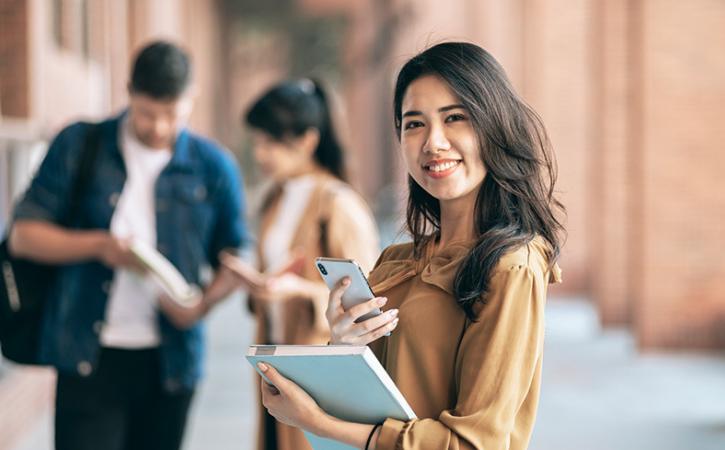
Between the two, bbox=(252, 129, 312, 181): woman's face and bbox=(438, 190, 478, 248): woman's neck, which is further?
bbox=(252, 129, 312, 181): woman's face

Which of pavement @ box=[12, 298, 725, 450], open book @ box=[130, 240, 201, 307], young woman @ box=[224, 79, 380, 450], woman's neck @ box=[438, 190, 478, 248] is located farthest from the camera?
pavement @ box=[12, 298, 725, 450]

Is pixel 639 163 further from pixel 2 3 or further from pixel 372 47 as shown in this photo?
pixel 372 47

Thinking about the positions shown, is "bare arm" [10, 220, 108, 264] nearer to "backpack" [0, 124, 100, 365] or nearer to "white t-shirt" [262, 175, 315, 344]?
"backpack" [0, 124, 100, 365]

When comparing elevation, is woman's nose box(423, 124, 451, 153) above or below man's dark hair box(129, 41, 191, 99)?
below

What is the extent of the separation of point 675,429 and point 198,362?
4208 millimetres

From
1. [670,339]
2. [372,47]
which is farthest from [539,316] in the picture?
[372,47]

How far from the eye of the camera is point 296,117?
3.71m

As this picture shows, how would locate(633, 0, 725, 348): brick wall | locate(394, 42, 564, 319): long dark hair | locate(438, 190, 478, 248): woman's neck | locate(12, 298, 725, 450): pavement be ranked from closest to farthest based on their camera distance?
locate(394, 42, 564, 319): long dark hair → locate(438, 190, 478, 248): woman's neck → locate(12, 298, 725, 450): pavement → locate(633, 0, 725, 348): brick wall

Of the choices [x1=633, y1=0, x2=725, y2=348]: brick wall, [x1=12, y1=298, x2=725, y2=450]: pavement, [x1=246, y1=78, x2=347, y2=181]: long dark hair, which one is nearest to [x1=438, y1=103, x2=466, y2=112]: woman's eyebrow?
[x1=246, y1=78, x2=347, y2=181]: long dark hair

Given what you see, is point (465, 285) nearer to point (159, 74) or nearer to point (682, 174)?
point (159, 74)

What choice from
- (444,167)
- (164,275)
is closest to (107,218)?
(164,275)

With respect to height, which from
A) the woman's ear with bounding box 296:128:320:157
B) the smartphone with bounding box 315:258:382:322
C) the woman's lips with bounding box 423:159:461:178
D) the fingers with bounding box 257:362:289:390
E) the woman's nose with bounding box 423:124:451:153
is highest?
the woman's ear with bounding box 296:128:320:157

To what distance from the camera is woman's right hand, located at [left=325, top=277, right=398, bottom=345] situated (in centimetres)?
190

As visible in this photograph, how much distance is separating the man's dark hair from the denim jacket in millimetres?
212
